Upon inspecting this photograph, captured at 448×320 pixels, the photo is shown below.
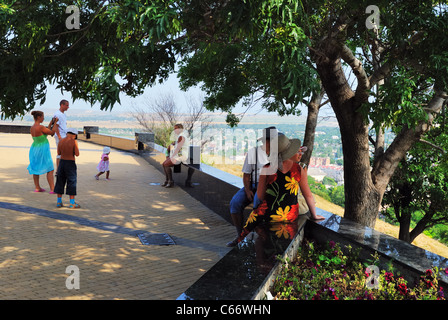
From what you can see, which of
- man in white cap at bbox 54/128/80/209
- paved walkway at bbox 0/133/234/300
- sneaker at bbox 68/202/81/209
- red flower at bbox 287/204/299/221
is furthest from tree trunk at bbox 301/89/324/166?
red flower at bbox 287/204/299/221

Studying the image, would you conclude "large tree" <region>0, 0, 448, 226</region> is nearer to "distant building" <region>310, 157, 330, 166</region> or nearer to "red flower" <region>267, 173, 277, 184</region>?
"red flower" <region>267, 173, 277, 184</region>

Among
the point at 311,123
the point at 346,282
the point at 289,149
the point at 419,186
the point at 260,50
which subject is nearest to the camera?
the point at 346,282

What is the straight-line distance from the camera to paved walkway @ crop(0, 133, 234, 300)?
5797 mm

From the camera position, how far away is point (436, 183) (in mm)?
18609

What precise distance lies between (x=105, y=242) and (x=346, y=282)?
4472 millimetres

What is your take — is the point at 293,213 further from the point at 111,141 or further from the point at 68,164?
the point at 111,141

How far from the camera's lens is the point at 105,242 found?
768 centimetres

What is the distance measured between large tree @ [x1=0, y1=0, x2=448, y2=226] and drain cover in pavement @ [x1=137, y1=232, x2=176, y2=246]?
2615 millimetres

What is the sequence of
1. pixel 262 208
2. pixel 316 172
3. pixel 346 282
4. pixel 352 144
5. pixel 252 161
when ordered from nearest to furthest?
pixel 346 282
pixel 262 208
pixel 252 161
pixel 352 144
pixel 316 172

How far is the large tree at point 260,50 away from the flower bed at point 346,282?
1968 millimetres

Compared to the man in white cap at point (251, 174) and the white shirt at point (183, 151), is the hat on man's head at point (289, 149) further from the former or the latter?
the white shirt at point (183, 151)

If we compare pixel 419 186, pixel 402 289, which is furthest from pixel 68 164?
pixel 419 186
